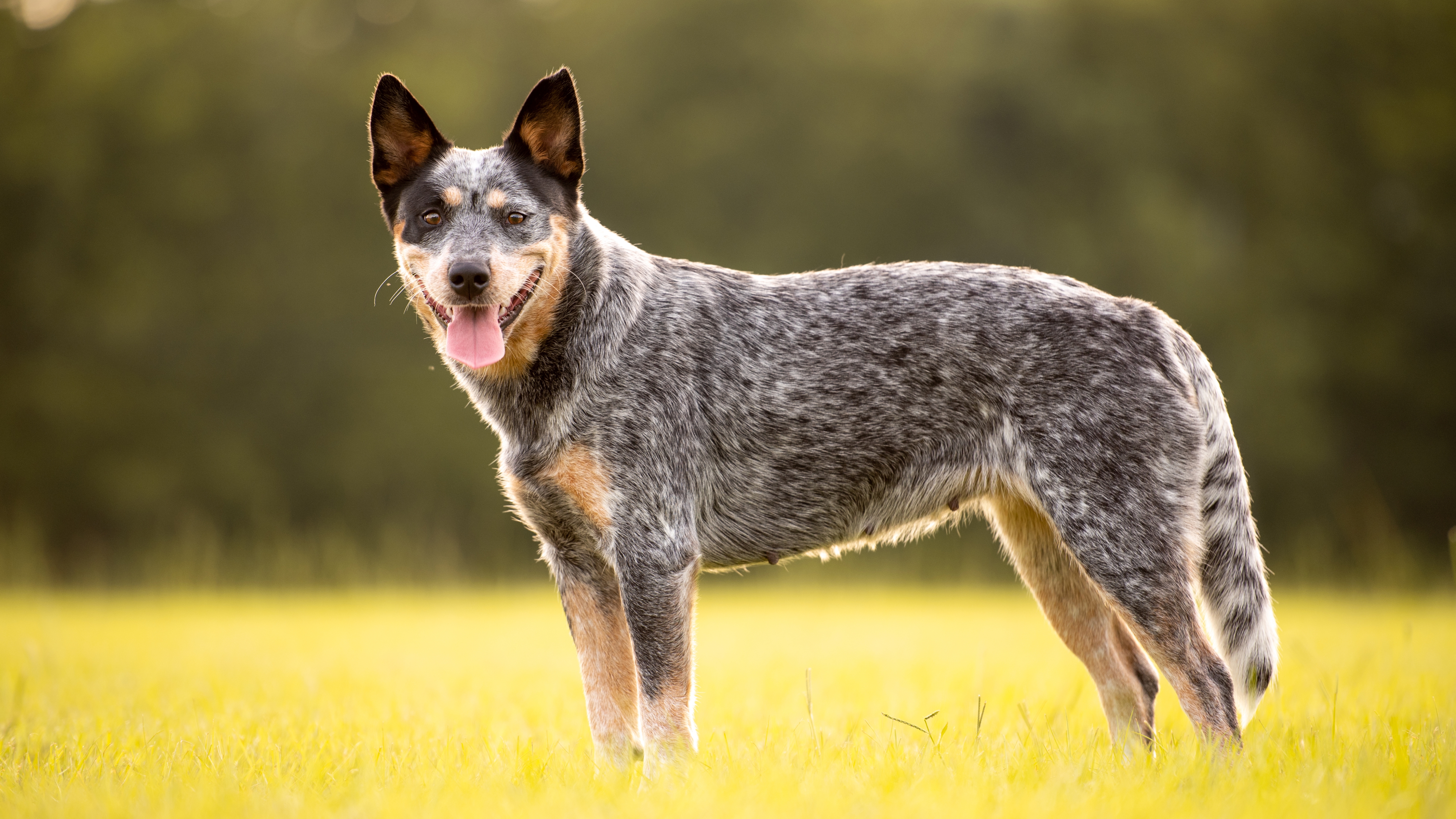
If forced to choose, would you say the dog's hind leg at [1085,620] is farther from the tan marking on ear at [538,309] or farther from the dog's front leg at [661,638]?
the tan marking on ear at [538,309]

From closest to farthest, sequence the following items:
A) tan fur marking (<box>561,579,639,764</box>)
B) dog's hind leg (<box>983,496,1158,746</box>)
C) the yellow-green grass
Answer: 1. the yellow-green grass
2. tan fur marking (<box>561,579,639,764</box>)
3. dog's hind leg (<box>983,496,1158,746</box>)

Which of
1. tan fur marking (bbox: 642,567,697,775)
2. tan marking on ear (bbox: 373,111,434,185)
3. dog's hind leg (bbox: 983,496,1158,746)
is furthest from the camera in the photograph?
dog's hind leg (bbox: 983,496,1158,746)

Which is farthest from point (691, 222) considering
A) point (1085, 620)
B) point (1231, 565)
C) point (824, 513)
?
point (1231, 565)

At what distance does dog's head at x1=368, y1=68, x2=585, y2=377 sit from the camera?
11.5 ft

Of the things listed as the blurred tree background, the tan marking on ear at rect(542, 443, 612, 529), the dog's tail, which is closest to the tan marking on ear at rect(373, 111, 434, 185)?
the tan marking on ear at rect(542, 443, 612, 529)

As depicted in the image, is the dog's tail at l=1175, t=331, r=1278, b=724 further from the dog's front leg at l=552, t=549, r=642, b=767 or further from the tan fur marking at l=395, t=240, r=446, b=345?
the tan fur marking at l=395, t=240, r=446, b=345

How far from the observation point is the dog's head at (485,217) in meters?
3.50

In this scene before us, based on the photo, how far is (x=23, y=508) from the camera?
37.3ft

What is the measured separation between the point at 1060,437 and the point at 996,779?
121 centimetres

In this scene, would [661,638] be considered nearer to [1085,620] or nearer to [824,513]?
[824,513]

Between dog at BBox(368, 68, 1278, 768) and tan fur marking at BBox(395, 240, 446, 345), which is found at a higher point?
tan fur marking at BBox(395, 240, 446, 345)

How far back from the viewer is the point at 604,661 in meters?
3.76

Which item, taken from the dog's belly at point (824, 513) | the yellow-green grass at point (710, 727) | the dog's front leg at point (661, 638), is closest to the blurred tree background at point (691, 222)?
the yellow-green grass at point (710, 727)

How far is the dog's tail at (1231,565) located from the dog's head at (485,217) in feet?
8.02
